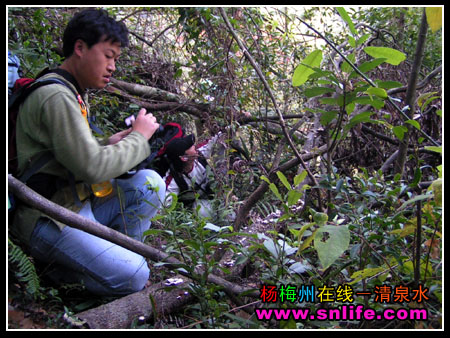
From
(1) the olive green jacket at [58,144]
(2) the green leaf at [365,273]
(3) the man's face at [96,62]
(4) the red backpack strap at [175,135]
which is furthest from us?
(4) the red backpack strap at [175,135]

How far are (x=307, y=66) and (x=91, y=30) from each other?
104cm

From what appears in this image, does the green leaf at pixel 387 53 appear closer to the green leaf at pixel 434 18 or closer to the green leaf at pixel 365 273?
the green leaf at pixel 434 18

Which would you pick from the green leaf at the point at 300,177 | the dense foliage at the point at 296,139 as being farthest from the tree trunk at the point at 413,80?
the green leaf at the point at 300,177

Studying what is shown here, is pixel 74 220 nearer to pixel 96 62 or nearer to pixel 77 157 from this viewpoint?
pixel 77 157

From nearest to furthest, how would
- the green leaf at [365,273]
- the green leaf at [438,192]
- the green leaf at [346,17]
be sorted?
the green leaf at [438,192] < the green leaf at [365,273] < the green leaf at [346,17]

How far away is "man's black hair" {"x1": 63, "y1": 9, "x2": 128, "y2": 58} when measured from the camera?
6.82 ft

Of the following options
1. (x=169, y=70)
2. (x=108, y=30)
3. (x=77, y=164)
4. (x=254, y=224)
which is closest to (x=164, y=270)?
(x=254, y=224)

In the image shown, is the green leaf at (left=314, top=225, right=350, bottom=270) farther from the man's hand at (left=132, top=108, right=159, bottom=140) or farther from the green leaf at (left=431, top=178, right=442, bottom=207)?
the man's hand at (left=132, top=108, right=159, bottom=140)

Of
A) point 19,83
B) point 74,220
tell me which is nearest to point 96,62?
point 19,83

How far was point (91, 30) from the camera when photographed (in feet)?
6.82

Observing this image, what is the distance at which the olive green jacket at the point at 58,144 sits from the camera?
1842 mm

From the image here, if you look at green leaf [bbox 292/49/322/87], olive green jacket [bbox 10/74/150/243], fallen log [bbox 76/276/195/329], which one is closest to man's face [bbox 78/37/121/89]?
olive green jacket [bbox 10/74/150/243]

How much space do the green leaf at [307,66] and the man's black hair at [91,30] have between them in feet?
2.94
